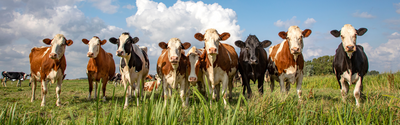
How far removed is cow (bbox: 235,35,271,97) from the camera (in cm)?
680

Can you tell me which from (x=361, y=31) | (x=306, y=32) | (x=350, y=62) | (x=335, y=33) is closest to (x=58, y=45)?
(x=306, y=32)

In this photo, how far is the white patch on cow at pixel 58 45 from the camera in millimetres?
7629

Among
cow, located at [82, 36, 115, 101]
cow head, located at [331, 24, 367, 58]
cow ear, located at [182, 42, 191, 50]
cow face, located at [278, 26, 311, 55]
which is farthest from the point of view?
cow, located at [82, 36, 115, 101]

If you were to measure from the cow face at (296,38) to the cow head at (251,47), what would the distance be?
858mm

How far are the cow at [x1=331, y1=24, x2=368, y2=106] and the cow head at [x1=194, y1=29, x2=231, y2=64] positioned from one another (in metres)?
3.17

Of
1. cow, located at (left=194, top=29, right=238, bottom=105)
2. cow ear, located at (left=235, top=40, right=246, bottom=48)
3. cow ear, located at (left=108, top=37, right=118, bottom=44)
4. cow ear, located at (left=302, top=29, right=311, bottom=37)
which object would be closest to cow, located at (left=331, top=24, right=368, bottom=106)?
cow ear, located at (left=302, top=29, right=311, bottom=37)

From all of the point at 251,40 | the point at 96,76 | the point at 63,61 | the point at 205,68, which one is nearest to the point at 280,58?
the point at 251,40

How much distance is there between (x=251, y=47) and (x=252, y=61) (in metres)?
A: 0.49

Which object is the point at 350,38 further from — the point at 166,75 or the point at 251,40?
the point at 166,75

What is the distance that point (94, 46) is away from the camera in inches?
322

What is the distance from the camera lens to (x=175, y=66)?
22.1 feet

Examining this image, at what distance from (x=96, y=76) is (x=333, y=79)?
15.2 metres

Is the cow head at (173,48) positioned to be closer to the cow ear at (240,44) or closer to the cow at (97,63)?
the cow ear at (240,44)

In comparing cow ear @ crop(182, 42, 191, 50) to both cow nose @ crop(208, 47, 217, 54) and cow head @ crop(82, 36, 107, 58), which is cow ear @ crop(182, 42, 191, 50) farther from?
cow head @ crop(82, 36, 107, 58)
